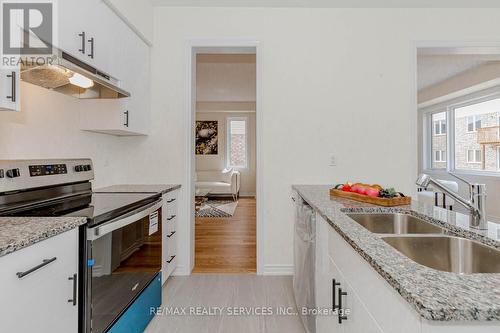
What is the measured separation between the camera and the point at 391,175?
2.91 metres

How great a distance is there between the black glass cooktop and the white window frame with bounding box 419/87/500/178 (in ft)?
17.6

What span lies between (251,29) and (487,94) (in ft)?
15.1

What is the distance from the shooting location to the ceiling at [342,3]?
279cm

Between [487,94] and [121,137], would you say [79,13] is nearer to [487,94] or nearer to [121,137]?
[121,137]

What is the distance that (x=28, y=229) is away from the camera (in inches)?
40.6

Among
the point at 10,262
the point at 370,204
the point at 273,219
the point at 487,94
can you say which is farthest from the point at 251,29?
the point at 487,94

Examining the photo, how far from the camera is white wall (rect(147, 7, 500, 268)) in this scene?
9.46 ft

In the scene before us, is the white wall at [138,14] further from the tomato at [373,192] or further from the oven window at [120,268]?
the tomato at [373,192]

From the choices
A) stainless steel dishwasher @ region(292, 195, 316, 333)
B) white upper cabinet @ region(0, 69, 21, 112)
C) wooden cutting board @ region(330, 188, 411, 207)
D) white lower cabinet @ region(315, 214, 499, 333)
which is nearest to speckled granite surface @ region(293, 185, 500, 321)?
white lower cabinet @ region(315, 214, 499, 333)

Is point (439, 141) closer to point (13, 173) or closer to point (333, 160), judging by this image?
point (333, 160)

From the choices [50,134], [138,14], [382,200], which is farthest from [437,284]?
[138,14]

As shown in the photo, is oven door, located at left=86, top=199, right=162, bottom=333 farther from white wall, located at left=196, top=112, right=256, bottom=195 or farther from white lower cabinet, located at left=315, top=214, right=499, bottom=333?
white wall, located at left=196, top=112, right=256, bottom=195

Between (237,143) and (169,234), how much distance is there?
6008 mm

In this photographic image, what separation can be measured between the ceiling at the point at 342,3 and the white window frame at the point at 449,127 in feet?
8.86
